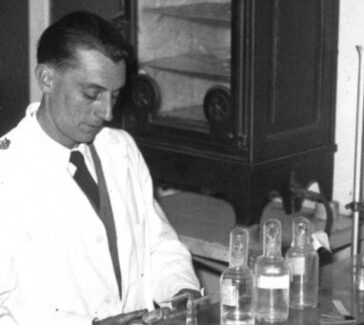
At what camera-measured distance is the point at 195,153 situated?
3156mm

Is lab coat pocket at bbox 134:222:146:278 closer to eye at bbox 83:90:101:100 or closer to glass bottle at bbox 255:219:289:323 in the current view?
eye at bbox 83:90:101:100

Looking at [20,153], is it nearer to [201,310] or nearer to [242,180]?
[201,310]

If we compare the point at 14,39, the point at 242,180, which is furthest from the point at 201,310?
the point at 14,39

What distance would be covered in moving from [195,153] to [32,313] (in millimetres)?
1075

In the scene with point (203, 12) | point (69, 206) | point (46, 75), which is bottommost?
point (69, 206)

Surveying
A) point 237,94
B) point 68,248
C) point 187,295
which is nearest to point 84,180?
point 68,248

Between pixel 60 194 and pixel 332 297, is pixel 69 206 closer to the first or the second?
pixel 60 194

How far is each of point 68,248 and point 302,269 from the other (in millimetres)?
643

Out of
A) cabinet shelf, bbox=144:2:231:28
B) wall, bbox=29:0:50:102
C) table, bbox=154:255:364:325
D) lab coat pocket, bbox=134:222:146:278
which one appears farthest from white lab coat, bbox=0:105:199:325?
wall, bbox=29:0:50:102

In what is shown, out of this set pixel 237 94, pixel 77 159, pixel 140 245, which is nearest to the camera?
pixel 77 159

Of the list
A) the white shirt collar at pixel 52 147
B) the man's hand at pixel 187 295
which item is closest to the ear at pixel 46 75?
the white shirt collar at pixel 52 147

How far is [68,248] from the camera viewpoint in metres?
2.38

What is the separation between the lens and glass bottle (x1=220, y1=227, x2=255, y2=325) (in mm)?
2078

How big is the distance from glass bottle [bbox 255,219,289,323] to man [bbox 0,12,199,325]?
1.02ft
